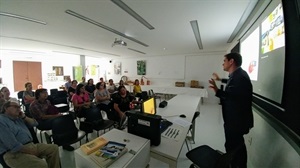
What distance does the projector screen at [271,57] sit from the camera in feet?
4.44

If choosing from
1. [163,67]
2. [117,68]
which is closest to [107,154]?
[163,67]

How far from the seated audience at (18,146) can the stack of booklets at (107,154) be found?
1112 millimetres

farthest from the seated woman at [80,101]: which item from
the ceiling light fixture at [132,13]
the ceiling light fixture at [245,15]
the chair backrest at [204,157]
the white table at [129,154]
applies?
the ceiling light fixture at [245,15]

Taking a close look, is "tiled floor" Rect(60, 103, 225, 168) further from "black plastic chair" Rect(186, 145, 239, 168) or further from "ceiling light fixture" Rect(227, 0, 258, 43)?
"ceiling light fixture" Rect(227, 0, 258, 43)

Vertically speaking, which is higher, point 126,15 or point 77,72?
point 126,15

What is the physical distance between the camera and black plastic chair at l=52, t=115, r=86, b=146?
2137 millimetres

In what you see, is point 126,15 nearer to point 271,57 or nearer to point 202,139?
point 271,57

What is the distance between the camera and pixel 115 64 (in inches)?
405

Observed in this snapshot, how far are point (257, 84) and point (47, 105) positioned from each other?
4.04m

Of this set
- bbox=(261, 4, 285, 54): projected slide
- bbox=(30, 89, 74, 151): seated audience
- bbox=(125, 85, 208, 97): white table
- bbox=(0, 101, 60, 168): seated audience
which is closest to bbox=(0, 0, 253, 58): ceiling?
bbox=(261, 4, 285, 54): projected slide

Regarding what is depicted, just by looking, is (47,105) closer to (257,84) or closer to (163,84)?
(257,84)

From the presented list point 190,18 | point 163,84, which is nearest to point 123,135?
point 190,18

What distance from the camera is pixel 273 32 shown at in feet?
5.00

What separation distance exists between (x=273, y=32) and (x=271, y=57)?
29 centimetres
